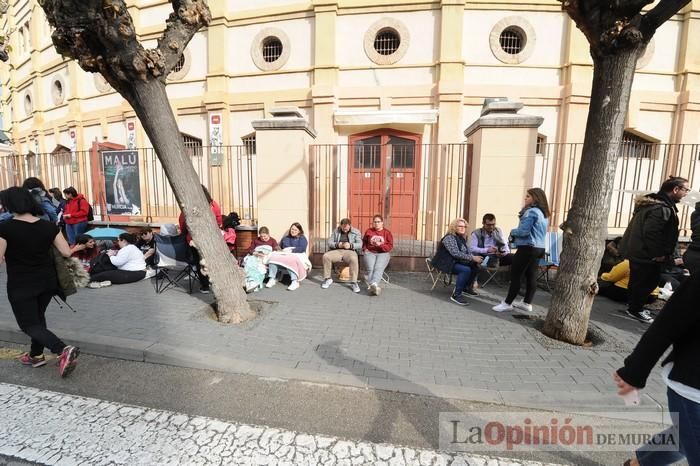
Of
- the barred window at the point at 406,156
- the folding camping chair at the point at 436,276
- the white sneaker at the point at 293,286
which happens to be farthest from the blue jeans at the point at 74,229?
the folding camping chair at the point at 436,276

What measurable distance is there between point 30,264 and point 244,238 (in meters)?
4.22

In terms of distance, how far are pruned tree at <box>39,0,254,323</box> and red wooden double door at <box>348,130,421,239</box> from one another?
549cm

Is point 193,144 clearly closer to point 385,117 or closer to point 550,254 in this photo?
point 385,117

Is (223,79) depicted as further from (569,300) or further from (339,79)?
(569,300)

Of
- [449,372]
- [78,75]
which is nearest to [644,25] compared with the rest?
[449,372]

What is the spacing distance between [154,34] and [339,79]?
23.9ft

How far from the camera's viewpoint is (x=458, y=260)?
529 cm

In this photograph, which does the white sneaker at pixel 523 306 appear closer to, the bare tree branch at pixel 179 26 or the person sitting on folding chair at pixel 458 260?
the person sitting on folding chair at pixel 458 260

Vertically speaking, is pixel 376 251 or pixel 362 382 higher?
pixel 376 251

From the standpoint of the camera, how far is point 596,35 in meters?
3.28

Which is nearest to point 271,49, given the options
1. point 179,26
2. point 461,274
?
point 179,26

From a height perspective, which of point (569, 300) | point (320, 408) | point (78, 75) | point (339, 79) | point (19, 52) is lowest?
point (320, 408)

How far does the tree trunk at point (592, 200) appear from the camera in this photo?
3332 mm

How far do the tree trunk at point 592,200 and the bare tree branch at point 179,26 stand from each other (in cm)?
449
